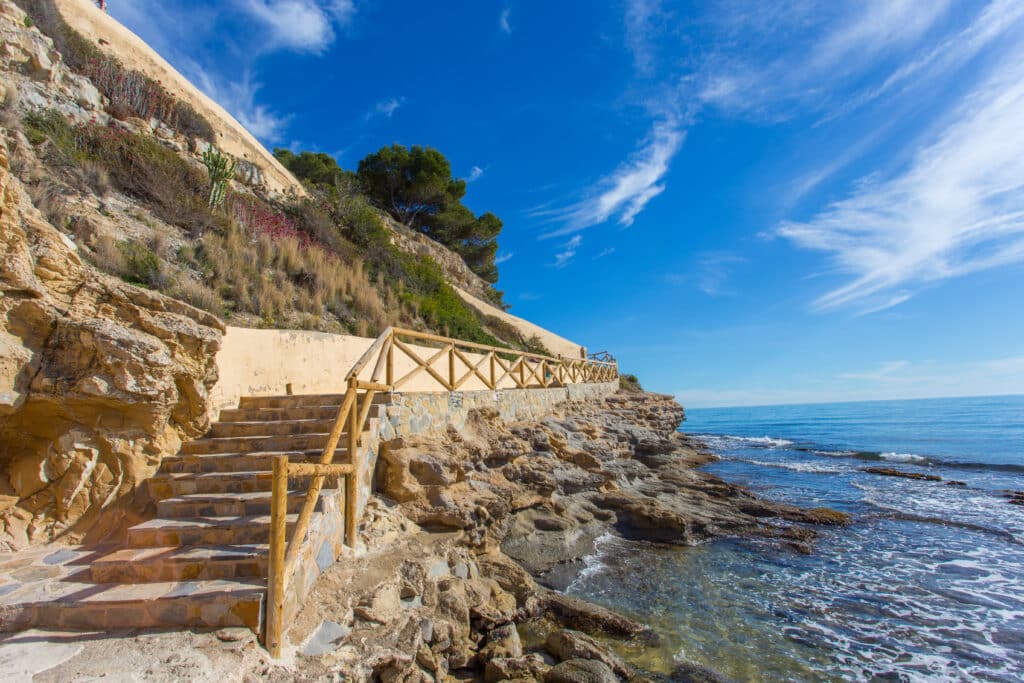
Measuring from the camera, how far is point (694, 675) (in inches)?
150

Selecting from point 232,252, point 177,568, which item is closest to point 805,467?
point 177,568

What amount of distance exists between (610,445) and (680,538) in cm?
347

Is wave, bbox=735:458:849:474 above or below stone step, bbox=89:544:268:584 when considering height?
below

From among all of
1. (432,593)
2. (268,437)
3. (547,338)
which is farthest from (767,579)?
(547,338)

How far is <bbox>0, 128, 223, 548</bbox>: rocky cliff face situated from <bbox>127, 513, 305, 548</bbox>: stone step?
2.69 ft

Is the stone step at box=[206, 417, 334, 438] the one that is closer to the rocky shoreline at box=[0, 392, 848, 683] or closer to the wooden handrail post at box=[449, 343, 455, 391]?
the rocky shoreline at box=[0, 392, 848, 683]

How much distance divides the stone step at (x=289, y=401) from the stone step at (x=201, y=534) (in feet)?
7.43

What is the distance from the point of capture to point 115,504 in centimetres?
408

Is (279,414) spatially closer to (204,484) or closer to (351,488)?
(204,484)

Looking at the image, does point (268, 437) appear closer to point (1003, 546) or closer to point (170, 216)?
point (170, 216)

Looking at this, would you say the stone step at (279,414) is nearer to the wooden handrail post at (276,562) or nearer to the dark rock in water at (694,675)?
the wooden handrail post at (276,562)

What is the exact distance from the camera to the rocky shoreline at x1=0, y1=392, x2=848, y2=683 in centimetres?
264

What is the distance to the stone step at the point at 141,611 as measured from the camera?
9.09 ft

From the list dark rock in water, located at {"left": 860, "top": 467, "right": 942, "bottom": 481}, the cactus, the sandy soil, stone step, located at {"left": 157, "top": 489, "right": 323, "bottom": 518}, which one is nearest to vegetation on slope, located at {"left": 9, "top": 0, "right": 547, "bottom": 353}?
the cactus
